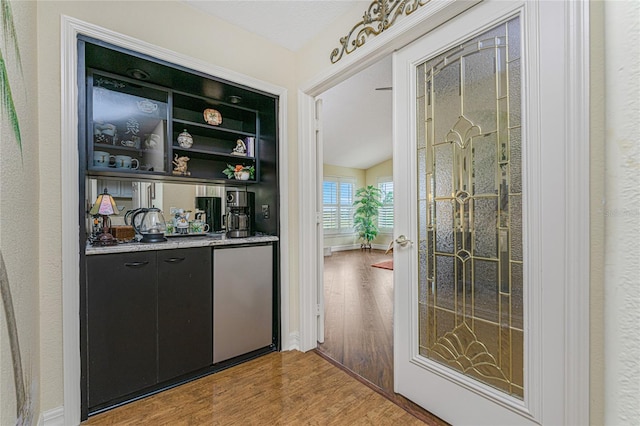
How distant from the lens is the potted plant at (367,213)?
331 inches

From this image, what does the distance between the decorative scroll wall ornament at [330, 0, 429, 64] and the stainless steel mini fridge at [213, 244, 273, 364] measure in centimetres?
162

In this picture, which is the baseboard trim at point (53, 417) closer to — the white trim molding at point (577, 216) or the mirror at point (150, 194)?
the mirror at point (150, 194)

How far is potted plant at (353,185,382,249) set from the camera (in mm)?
8414

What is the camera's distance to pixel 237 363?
2.30m

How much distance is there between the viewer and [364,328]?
2955mm

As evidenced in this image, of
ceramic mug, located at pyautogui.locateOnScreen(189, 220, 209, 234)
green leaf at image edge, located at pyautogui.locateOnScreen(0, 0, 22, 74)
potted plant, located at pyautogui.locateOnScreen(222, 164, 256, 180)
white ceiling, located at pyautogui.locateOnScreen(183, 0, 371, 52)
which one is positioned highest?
white ceiling, located at pyautogui.locateOnScreen(183, 0, 371, 52)

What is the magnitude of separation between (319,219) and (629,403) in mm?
2496

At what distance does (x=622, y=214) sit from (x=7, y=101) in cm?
162

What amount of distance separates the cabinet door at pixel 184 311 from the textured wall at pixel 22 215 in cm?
60

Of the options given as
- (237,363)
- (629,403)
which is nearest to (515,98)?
(629,403)

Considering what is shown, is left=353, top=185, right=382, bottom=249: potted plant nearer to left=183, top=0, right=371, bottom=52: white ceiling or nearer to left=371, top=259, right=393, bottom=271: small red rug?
left=371, top=259, right=393, bottom=271: small red rug

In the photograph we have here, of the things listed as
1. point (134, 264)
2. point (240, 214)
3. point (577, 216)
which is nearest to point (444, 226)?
point (577, 216)

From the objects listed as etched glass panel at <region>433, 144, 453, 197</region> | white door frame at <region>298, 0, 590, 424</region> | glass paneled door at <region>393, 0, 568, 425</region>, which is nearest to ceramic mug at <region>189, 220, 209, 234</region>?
glass paneled door at <region>393, 0, 568, 425</region>

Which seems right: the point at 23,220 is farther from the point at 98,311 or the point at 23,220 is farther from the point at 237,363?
the point at 237,363
